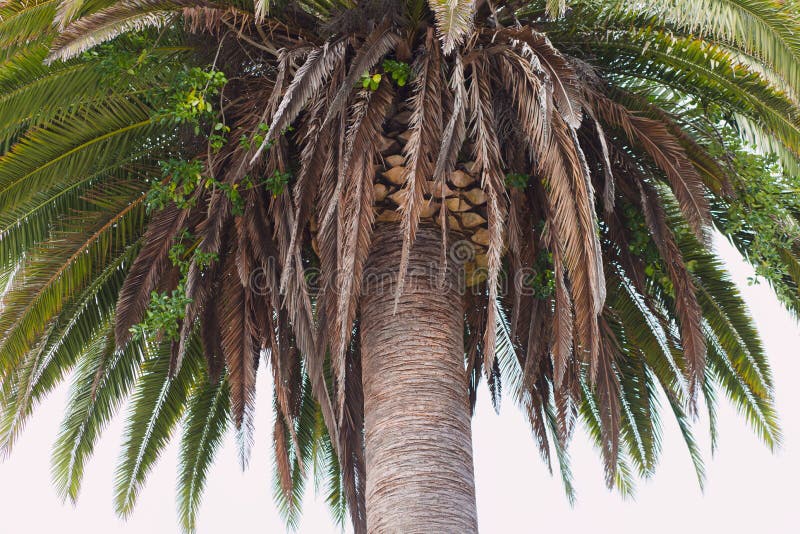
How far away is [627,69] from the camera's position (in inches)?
266

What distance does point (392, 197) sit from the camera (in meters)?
5.86

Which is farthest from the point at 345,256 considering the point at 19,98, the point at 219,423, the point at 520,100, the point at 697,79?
the point at 219,423

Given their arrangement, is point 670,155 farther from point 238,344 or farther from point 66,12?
point 66,12

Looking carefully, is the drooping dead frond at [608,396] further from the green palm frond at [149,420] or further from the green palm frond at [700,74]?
the green palm frond at [149,420]

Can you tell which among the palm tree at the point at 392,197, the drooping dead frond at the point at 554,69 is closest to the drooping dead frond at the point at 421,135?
the palm tree at the point at 392,197

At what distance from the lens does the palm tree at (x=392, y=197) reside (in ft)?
17.7

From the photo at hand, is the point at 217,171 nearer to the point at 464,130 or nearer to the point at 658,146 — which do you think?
the point at 464,130

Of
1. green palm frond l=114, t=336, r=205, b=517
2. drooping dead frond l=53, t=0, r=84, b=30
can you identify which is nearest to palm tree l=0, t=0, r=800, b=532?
drooping dead frond l=53, t=0, r=84, b=30

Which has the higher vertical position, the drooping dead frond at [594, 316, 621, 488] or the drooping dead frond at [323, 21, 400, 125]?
the drooping dead frond at [323, 21, 400, 125]

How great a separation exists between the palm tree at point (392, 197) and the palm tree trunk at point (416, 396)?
0.02 metres

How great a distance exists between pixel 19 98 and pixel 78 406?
302 cm

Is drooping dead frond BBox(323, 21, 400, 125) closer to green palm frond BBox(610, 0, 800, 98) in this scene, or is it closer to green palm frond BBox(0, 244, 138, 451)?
green palm frond BBox(610, 0, 800, 98)

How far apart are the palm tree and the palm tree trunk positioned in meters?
0.02

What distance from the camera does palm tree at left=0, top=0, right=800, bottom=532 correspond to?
5.38 m
